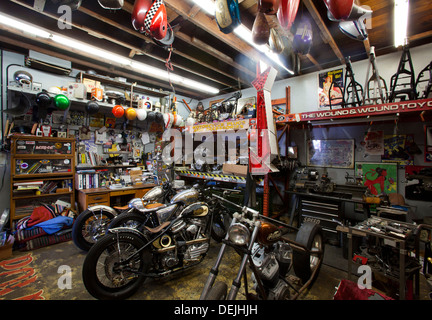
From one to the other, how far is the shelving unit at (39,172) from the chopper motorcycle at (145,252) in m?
2.32

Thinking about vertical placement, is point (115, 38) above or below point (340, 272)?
above

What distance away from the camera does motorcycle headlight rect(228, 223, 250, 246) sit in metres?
1.52

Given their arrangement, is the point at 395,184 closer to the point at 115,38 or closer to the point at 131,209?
the point at 131,209

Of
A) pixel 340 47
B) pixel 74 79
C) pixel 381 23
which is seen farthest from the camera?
pixel 74 79

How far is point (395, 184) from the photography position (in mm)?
3521

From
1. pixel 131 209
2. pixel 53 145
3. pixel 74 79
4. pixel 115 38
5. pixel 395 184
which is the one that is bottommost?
pixel 131 209

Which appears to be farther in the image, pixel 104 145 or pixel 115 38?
pixel 104 145

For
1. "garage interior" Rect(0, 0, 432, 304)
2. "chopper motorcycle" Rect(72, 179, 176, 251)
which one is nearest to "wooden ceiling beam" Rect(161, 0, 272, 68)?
"garage interior" Rect(0, 0, 432, 304)

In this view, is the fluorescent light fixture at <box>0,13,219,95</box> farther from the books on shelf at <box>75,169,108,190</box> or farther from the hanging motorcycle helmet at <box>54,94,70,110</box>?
the books on shelf at <box>75,169,108,190</box>

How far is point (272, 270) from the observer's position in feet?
5.75

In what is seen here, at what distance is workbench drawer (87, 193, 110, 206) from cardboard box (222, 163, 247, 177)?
102 inches

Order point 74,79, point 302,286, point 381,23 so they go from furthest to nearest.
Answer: point 74,79 < point 381,23 < point 302,286

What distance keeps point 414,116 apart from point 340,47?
1879mm
